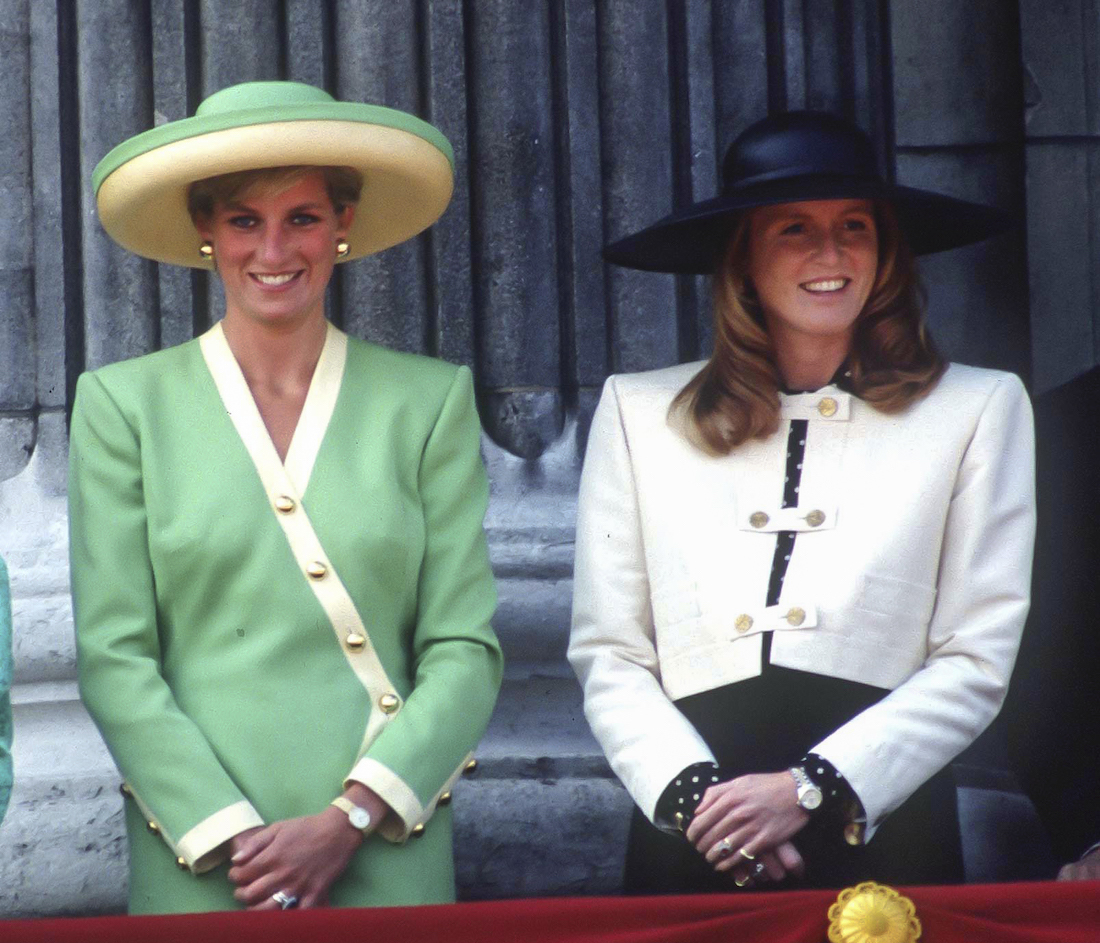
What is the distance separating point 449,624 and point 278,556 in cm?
27

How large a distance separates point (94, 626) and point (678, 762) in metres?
A: 0.85

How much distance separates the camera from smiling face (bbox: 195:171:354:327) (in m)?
2.92

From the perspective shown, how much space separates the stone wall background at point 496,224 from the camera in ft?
12.2

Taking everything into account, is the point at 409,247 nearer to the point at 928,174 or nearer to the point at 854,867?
the point at 928,174

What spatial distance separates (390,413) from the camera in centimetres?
298

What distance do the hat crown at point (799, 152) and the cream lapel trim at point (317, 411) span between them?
2.17ft

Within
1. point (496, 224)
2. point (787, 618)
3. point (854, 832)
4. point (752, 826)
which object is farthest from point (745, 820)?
point (496, 224)

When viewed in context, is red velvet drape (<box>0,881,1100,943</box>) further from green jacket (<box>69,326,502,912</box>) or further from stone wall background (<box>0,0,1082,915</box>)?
stone wall background (<box>0,0,1082,915</box>)

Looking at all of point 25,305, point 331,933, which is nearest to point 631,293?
point 25,305

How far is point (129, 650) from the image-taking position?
278 cm

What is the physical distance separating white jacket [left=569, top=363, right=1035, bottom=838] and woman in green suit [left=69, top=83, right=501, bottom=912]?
215mm

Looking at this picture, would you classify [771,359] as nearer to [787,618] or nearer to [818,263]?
[818,263]

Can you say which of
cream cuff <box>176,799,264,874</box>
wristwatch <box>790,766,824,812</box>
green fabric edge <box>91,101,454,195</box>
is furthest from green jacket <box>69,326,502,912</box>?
wristwatch <box>790,766,824,812</box>

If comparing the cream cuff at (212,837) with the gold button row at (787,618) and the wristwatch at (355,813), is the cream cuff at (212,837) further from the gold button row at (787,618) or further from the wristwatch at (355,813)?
the gold button row at (787,618)
